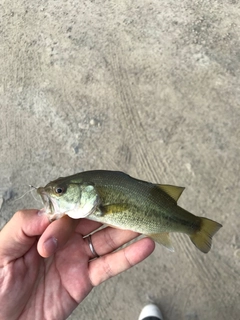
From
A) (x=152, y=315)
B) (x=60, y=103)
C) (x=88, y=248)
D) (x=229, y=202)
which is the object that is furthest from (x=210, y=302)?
(x=60, y=103)

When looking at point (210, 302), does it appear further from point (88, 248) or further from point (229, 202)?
point (88, 248)

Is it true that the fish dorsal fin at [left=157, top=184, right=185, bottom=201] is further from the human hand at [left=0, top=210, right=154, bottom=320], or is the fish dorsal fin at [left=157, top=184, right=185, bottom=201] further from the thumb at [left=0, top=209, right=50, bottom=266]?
the thumb at [left=0, top=209, right=50, bottom=266]

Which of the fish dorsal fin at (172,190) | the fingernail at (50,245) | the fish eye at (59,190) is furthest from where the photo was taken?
the fish dorsal fin at (172,190)

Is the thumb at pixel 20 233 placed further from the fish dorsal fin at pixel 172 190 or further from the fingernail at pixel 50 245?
the fish dorsal fin at pixel 172 190

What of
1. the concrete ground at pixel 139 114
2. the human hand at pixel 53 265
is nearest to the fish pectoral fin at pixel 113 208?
the human hand at pixel 53 265

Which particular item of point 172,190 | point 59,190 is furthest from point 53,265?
point 172,190

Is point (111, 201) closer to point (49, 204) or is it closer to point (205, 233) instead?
point (49, 204)
